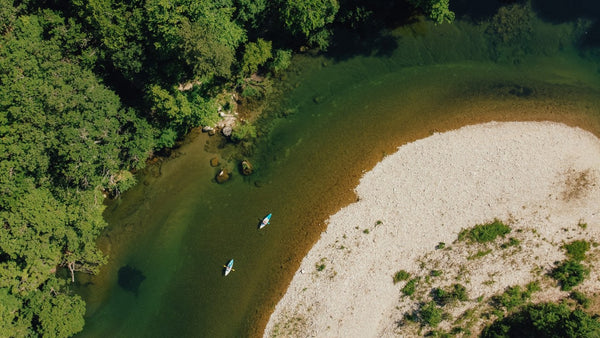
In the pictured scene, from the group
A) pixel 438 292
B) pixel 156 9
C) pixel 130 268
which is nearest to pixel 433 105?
pixel 438 292

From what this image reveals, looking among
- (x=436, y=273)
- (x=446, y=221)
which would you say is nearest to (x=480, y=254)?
(x=446, y=221)

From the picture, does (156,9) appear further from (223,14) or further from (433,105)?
(433,105)

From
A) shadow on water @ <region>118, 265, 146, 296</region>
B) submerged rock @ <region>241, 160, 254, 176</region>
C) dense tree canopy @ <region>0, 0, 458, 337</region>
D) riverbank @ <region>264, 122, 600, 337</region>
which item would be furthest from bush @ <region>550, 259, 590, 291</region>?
shadow on water @ <region>118, 265, 146, 296</region>

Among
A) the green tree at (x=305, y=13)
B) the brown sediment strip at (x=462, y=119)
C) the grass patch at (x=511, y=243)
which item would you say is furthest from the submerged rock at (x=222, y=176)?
the grass patch at (x=511, y=243)

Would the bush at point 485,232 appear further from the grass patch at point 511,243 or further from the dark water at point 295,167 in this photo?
the dark water at point 295,167

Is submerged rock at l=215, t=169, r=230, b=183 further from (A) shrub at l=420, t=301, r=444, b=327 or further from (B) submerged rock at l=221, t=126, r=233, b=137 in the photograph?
(A) shrub at l=420, t=301, r=444, b=327

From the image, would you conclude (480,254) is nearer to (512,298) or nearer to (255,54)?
(512,298)
